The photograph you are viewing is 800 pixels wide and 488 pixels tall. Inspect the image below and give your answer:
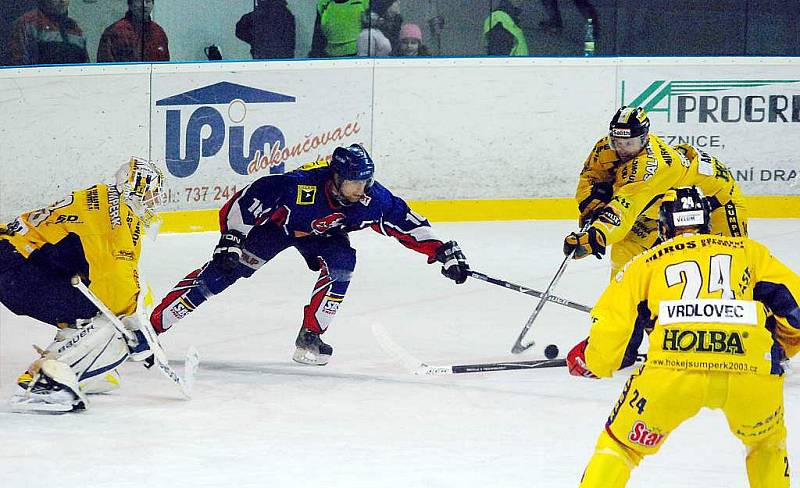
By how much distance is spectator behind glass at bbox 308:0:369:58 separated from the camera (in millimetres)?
9086

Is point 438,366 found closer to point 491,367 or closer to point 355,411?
point 491,367

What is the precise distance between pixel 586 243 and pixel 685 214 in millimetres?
2269

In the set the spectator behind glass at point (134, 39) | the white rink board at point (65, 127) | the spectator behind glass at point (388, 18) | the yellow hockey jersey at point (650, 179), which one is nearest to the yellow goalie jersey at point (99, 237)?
the yellow hockey jersey at point (650, 179)

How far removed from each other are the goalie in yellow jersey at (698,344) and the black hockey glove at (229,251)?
7.70 ft

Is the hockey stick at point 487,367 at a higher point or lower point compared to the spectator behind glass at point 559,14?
lower

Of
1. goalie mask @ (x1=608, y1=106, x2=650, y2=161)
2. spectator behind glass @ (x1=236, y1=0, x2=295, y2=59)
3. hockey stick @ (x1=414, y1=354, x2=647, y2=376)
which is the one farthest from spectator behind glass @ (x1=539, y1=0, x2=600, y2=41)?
hockey stick @ (x1=414, y1=354, x2=647, y2=376)

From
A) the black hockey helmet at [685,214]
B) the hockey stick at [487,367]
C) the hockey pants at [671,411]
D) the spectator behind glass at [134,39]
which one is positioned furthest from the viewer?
the spectator behind glass at [134,39]

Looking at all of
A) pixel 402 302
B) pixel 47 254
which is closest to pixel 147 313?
pixel 47 254

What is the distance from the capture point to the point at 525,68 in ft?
30.9

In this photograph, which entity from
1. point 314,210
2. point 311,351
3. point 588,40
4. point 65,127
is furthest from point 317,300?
point 588,40

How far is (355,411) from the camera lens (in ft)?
16.9

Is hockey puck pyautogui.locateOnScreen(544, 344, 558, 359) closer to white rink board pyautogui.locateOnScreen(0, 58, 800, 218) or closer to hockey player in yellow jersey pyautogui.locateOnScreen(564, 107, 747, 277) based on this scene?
hockey player in yellow jersey pyautogui.locateOnScreen(564, 107, 747, 277)

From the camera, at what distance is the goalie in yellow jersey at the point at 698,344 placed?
3371mm

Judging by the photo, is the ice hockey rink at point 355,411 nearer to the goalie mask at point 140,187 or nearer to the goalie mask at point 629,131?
the goalie mask at point 140,187
